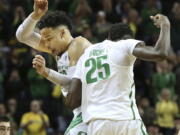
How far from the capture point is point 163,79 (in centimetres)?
1484

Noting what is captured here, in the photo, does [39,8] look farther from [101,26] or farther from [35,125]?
[101,26]

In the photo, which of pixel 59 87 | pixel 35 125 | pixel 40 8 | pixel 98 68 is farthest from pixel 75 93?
pixel 59 87

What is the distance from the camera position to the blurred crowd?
14.1 meters

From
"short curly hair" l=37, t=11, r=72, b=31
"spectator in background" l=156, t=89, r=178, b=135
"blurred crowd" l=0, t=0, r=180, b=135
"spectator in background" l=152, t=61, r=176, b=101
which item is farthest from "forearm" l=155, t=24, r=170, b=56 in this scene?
"spectator in background" l=152, t=61, r=176, b=101

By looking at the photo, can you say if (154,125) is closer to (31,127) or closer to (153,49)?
(31,127)

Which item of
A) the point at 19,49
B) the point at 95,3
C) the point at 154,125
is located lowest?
the point at 154,125

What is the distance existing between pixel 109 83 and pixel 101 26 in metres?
10.2

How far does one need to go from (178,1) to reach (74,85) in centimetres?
1237

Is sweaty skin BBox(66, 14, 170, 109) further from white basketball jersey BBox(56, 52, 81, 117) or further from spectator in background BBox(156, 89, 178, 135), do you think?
spectator in background BBox(156, 89, 178, 135)

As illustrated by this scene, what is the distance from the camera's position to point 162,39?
5.25 m

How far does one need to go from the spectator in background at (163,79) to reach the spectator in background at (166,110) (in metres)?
0.38

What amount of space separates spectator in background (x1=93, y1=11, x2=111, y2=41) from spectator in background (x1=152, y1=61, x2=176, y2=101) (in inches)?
65.7

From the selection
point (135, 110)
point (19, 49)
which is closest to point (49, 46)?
point (135, 110)

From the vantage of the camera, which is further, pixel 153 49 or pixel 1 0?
pixel 1 0
